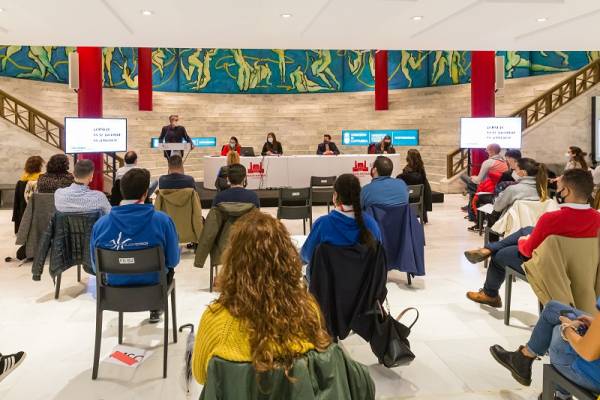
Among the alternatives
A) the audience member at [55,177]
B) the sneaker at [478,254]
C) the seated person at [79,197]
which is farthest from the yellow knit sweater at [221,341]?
the audience member at [55,177]

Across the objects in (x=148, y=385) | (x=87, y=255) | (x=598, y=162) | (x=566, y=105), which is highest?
(x=566, y=105)

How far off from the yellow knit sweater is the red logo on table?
9.17 metres

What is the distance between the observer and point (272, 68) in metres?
18.4

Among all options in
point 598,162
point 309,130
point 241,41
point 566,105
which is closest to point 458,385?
point 241,41

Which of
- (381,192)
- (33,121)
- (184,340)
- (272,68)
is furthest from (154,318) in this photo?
(272,68)

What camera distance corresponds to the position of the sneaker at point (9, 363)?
295cm

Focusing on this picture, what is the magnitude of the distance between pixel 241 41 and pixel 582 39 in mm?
4865

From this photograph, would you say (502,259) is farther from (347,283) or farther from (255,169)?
(255,169)

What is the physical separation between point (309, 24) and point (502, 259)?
403cm

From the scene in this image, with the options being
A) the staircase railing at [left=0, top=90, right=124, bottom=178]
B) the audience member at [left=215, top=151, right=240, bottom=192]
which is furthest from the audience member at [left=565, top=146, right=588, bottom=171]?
the staircase railing at [left=0, top=90, right=124, bottom=178]

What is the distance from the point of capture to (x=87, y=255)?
445cm

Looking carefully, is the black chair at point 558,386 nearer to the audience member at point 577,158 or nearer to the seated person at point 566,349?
the seated person at point 566,349

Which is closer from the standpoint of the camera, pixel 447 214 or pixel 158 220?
pixel 158 220

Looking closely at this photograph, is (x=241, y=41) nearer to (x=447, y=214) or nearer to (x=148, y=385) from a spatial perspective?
(x=447, y=214)
